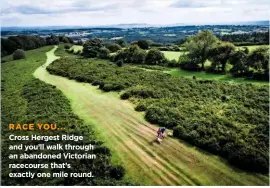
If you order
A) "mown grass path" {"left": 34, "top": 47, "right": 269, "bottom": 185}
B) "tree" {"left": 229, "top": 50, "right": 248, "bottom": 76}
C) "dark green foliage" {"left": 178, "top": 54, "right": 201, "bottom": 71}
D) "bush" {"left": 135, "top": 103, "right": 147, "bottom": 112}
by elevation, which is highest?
"tree" {"left": 229, "top": 50, "right": 248, "bottom": 76}

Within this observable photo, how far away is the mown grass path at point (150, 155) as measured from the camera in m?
23.6

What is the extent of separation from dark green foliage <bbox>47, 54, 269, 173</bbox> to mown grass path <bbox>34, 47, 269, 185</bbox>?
131cm

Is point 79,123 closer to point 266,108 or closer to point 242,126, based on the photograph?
point 242,126

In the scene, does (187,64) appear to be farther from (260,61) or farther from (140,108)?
(140,108)

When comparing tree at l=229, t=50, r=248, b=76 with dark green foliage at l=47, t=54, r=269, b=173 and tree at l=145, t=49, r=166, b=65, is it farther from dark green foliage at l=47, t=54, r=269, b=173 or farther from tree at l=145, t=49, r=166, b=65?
tree at l=145, t=49, r=166, b=65

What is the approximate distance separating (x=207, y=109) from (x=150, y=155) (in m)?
13.9

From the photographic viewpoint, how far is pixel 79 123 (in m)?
34.7

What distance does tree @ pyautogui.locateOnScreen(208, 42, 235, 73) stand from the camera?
201 feet

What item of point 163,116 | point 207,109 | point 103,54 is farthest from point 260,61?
point 103,54

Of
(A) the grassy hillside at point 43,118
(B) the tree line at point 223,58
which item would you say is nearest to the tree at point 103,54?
(A) the grassy hillside at point 43,118

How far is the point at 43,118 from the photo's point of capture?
37.4 meters

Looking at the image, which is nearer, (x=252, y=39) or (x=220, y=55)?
(x=220, y=55)

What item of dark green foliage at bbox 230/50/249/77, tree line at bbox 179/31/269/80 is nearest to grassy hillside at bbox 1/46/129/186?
tree line at bbox 179/31/269/80

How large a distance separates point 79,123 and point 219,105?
17490 mm
